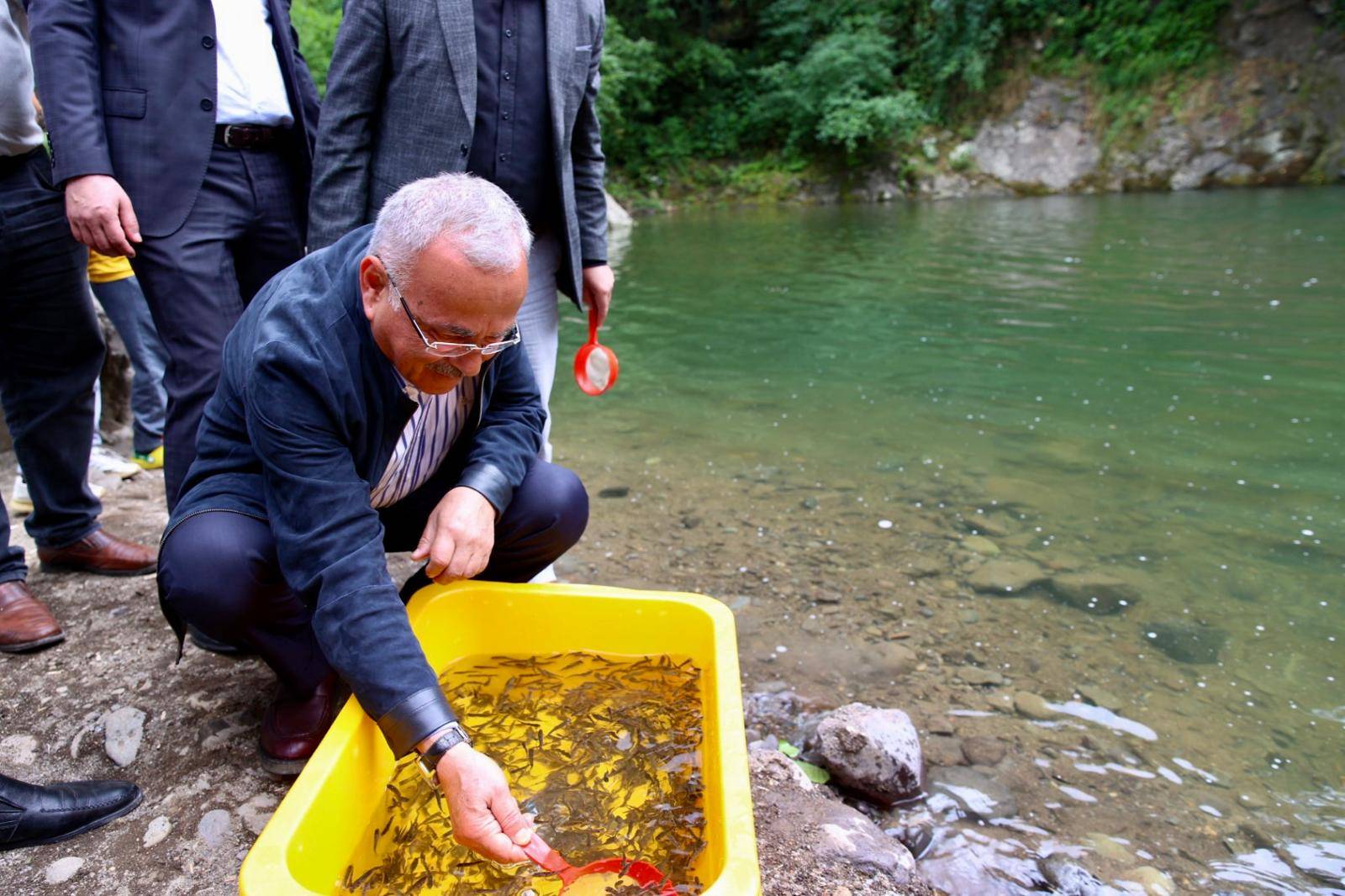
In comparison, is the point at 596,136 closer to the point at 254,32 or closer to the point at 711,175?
the point at 254,32

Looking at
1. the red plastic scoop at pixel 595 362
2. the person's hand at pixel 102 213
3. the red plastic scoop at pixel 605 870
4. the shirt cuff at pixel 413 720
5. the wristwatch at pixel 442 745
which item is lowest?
the red plastic scoop at pixel 605 870

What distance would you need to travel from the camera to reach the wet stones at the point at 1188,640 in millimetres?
2609

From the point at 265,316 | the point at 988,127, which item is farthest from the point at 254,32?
the point at 988,127

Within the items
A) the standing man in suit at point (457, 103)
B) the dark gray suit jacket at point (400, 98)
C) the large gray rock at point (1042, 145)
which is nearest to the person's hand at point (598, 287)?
the standing man in suit at point (457, 103)

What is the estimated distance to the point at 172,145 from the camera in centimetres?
210

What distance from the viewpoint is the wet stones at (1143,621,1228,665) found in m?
2.61

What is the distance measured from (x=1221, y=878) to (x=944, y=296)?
6.66m

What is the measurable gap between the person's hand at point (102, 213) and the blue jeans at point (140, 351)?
1829mm

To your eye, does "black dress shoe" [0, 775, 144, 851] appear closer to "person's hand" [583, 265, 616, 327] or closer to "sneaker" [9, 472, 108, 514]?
"person's hand" [583, 265, 616, 327]

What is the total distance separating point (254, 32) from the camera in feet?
7.31

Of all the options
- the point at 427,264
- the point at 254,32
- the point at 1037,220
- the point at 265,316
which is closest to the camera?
the point at 427,264

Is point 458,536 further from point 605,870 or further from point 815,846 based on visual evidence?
point 815,846

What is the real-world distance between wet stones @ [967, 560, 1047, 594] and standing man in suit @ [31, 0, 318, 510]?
2448 mm

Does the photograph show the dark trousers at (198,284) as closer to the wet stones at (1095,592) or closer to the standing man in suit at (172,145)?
the standing man in suit at (172,145)
